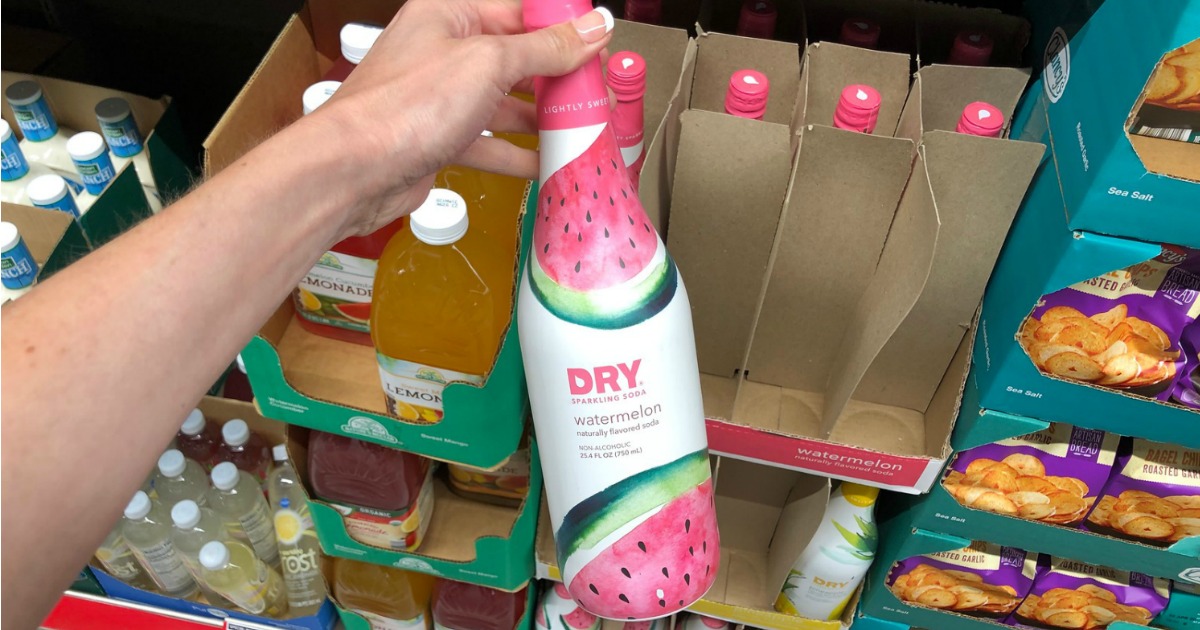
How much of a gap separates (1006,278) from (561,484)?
584 mm

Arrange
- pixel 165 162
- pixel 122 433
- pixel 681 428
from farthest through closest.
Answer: pixel 165 162
pixel 681 428
pixel 122 433

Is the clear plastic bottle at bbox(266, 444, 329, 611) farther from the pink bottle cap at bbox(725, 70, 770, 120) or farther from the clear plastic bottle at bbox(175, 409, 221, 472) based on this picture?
the pink bottle cap at bbox(725, 70, 770, 120)

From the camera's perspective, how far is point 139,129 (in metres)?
1.46

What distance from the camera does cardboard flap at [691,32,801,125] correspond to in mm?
1045

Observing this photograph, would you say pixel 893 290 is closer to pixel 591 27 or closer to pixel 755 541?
pixel 591 27

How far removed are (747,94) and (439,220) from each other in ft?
1.19

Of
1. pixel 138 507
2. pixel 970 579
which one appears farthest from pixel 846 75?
pixel 138 507

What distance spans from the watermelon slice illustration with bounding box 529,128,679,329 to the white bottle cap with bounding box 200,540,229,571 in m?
0.83

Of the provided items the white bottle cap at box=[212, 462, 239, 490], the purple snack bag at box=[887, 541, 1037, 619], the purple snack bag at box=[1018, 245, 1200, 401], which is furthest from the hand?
the purple snack bag at box=[887, 541, 1037, 619]

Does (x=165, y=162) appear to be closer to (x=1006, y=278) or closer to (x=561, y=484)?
(x=561, y=484)

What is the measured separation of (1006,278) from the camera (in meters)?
0.99

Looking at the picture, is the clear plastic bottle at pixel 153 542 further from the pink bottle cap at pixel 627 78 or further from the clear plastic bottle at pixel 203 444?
the pink bottle cap at pixel 627 78

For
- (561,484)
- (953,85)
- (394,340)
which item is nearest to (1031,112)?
(953,85)

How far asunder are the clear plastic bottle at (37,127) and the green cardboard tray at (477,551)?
0.75m
